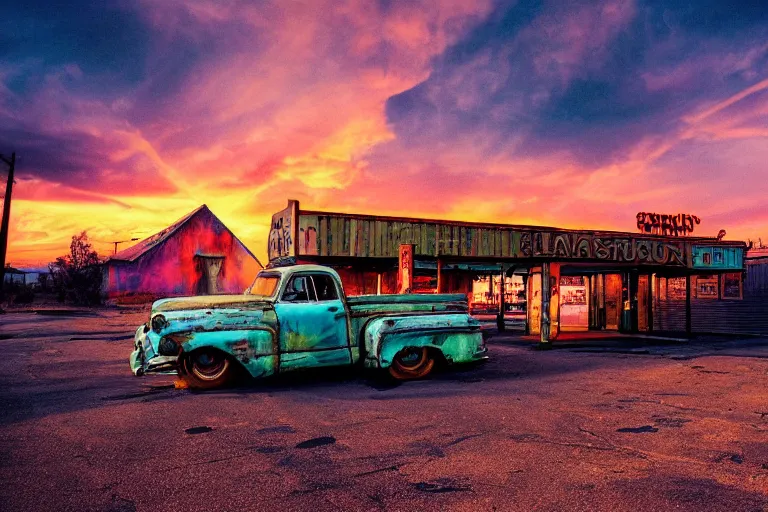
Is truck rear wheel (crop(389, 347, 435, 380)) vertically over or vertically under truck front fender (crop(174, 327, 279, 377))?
under

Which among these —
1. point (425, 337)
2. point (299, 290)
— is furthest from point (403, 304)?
point (299, 290)

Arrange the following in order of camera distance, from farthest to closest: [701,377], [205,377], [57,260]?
[57,260], [701,377], [205,377]

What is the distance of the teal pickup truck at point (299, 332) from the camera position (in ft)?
24.4

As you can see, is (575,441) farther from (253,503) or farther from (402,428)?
(253,503)

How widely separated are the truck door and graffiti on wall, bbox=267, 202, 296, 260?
6024mm

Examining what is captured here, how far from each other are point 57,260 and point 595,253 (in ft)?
110

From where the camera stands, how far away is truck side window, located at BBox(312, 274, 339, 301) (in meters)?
8.44

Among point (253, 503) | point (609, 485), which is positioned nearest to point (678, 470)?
point (609, 485)

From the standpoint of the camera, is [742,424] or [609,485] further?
[742,424]

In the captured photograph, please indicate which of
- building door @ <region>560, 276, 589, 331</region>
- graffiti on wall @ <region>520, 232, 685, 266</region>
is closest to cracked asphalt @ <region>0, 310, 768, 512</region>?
graffiti on wall @ <region>520, 232, 685, 266</region>

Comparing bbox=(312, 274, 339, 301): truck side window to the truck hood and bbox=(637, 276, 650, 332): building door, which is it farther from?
bbox=(637, 276, 650, 332): building door

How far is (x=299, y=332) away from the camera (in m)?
8.07

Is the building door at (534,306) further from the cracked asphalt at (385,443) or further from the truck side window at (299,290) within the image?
the truck side window at (299,290)

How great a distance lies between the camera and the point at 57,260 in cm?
3419
